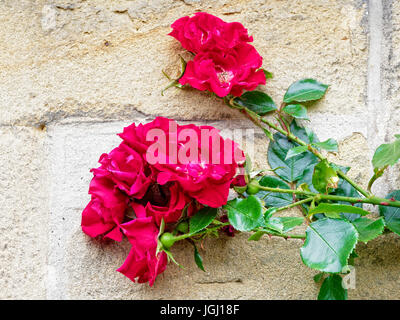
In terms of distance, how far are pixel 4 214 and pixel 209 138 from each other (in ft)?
1.24

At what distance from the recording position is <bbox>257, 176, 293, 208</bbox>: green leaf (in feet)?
2.25

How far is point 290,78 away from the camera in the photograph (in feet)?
2.46

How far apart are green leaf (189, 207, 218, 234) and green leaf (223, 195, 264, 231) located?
0.03 metres

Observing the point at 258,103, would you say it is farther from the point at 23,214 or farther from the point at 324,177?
the point at 23,214

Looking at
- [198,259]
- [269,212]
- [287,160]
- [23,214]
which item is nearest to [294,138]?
[287,160]

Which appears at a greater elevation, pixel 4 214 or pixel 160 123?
pixel 160 123

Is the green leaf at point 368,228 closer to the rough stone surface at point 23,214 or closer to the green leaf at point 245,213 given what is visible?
the green leaf at point 245,213

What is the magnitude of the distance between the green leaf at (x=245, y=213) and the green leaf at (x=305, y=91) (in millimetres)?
213

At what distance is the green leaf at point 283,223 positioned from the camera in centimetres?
59

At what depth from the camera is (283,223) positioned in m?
0.60

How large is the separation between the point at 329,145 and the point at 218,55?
24 cm

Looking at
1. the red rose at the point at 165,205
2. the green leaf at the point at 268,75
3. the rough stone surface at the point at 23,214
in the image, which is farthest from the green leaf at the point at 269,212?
the rough stone surface at the point at 23,214

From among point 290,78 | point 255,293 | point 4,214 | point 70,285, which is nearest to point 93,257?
point 70,285
